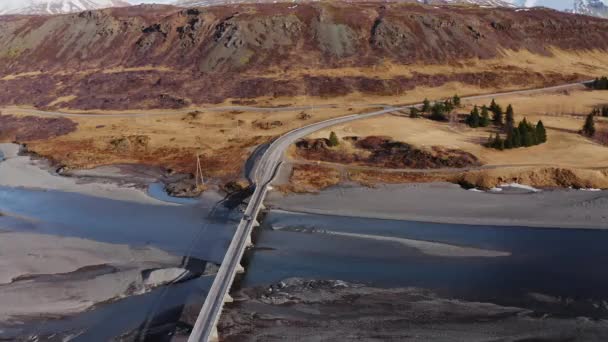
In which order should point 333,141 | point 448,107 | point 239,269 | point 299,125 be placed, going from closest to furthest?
point 239,269 < point 333,141 < point 299,125 < point 448,107

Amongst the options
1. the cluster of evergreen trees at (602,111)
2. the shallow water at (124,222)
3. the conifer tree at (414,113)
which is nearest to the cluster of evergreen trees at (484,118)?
the conifer tree at (414,113)

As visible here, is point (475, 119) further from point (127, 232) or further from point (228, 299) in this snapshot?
point (228, 299)

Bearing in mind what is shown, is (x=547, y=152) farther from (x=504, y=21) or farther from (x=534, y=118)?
(x=504, y=21)

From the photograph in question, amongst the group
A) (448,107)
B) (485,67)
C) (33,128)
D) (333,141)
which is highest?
(485,67)

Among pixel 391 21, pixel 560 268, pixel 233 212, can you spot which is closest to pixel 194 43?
pixel 391 21

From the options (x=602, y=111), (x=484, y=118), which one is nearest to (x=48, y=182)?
(x=484, y=118)

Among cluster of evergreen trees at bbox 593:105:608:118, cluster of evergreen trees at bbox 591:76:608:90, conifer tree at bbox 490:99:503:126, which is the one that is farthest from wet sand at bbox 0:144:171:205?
cluster of evergreen trees at bbox 591:76:608:90

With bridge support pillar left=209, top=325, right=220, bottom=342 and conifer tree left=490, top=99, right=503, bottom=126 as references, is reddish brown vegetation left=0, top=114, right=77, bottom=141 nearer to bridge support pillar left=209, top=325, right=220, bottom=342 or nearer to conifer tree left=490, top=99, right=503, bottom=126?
bridge support pillar left=209, top=325, right=220, bottom=342
